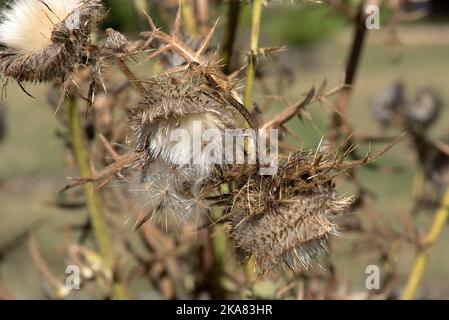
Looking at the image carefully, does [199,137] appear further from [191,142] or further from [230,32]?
[230,32]

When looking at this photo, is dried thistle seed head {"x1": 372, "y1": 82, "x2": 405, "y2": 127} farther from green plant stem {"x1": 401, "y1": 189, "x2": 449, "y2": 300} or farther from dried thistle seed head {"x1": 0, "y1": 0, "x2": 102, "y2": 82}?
dried thistle seed head {"x1": 0, "y1": 0, "x2": 102, "y2": 82}

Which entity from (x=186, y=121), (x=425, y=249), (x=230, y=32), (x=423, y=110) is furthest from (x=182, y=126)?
(x=423, y=110)

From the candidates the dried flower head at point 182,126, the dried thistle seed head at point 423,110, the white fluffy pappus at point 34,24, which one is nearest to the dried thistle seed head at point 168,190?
the dried flower head at point 182,126

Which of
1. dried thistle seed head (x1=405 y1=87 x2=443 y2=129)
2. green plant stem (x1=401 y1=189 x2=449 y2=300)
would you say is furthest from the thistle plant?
dried thistle seed head (x1=405 y1=87 x2=443 y2=129)

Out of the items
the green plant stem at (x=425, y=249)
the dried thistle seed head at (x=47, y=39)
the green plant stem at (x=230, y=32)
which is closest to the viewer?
the dried thistle seed head at (x=47, y=39)

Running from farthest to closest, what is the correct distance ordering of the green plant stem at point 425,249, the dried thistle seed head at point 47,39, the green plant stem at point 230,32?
the green plant stem at point 425,249 → the green plant stem at point 230,32 → the dried thistle seed head at point 47,39

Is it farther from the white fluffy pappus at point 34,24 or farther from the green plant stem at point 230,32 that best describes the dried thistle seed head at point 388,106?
the white fluffy pappus at point 34,24

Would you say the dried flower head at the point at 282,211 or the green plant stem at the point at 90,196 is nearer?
the dried flower head at the point at 282,211
